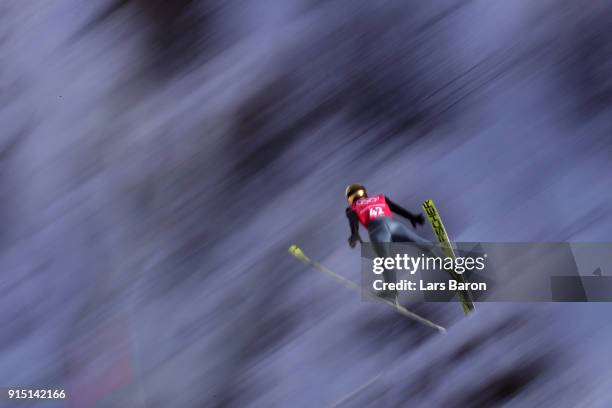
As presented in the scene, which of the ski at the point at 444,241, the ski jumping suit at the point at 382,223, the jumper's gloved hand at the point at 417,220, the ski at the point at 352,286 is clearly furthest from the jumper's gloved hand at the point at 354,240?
the ski at the point at 444,241

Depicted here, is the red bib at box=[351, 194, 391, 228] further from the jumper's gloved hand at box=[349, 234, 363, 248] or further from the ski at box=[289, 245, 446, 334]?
the ski at box=[289, 245, 446, 334]

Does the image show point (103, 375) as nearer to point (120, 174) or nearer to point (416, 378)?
point (120, 174)

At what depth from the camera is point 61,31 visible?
6.26 metres

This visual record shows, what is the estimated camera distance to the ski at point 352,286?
520 cm

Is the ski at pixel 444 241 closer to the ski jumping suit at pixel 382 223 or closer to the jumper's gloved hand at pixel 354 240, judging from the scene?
the ski jumping suit at pixel 382 223

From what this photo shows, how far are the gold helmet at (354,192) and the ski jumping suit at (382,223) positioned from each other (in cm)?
4

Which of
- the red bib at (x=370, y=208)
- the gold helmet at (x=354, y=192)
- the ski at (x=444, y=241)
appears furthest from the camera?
the gold helmet at (x=354, y=192)

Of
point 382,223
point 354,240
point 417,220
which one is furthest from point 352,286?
point 417,220

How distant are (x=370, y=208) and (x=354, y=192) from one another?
0.74ft

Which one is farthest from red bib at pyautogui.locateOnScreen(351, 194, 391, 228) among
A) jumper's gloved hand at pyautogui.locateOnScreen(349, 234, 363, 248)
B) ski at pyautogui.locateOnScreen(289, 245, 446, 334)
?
ski at pyautogui.locateOnScreen(289, 245, 446, 334)

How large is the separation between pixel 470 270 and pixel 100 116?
10.7 ft

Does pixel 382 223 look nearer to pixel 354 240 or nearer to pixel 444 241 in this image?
pixel 354 240

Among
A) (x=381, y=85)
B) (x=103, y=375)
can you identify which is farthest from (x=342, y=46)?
(x=103, y=375)

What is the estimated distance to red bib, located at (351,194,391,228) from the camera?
5.29m
